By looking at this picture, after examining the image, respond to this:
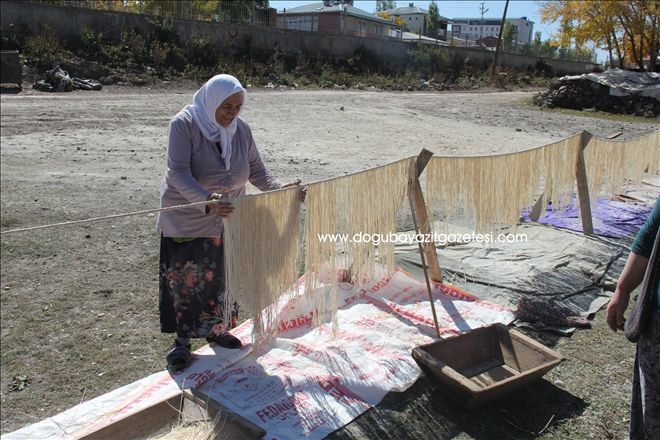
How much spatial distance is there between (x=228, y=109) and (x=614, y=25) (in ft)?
82.2

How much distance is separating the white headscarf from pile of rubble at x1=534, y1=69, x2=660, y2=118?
809 inches

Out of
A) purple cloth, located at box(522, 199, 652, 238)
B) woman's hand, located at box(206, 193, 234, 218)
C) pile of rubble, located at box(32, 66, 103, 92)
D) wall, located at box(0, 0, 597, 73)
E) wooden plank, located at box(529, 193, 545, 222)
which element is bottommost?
purple cloth, located at box(522, 199, 652, 238)

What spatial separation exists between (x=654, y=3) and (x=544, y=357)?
23.0m

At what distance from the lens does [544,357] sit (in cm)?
320

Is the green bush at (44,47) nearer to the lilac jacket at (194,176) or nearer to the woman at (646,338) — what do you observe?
the lilac jacket at (194,176)

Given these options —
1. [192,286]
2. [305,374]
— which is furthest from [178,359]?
[305,374]

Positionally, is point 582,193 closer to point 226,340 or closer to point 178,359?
point 226,340

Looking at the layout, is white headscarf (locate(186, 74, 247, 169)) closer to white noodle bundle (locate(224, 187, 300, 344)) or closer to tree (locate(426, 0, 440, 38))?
white noodle bundle (locate(224, 187, 300, 344))

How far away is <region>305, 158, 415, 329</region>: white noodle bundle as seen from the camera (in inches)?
127

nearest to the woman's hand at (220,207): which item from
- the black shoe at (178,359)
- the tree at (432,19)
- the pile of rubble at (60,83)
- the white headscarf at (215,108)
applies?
the white headscarf at (215,108)

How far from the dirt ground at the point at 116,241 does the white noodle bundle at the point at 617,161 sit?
2.53m

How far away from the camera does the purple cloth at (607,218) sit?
19.7 ft

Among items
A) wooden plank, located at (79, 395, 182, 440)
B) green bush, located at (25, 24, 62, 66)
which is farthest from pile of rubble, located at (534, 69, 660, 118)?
wooden plank, located at (79, 395, 182, 440)

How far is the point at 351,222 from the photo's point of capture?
3381 millimetres
